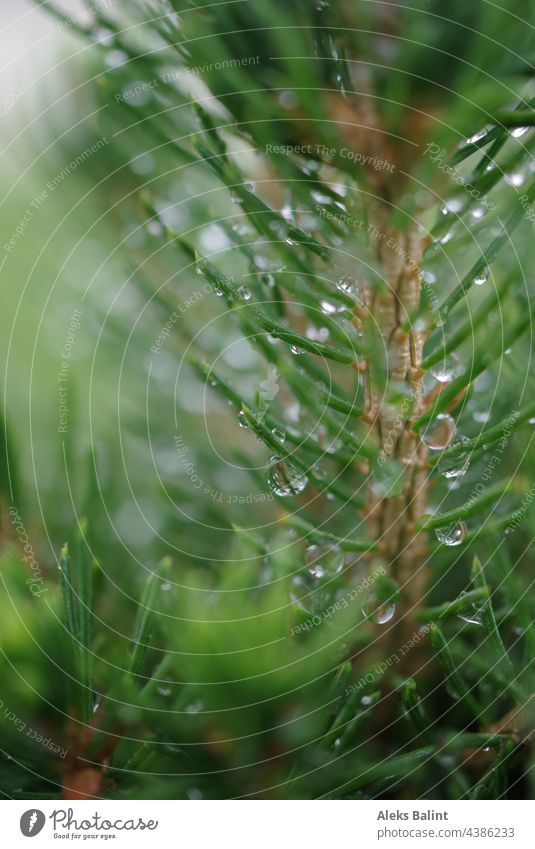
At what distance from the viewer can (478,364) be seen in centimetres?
20

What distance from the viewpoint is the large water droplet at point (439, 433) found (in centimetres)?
24

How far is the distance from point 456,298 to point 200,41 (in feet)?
0.35

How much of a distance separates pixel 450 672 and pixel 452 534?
0.15 ft

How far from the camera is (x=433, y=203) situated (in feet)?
0.73

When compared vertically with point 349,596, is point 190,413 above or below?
above

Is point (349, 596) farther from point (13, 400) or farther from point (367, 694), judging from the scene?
point (13, 400)

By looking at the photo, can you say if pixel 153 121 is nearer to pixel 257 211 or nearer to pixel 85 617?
pixel 257 211

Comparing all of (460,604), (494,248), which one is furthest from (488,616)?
(494,248)

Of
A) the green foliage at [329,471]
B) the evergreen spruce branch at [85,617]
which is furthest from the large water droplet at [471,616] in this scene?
the evergreen spruce branch at [85,617]

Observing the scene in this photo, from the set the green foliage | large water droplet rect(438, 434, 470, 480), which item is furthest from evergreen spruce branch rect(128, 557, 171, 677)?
large water droplet rect(438, 434, 470, 480)

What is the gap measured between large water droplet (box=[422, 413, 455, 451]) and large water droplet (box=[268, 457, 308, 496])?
45 millimetres

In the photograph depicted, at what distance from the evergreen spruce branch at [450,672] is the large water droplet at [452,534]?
29mm
